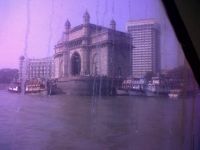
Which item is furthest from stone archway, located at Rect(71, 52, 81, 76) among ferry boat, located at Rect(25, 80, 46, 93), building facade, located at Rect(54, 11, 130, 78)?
ferry boat, located at Rect(25, 80, 46, 93)

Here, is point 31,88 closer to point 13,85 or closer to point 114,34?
point 13,85

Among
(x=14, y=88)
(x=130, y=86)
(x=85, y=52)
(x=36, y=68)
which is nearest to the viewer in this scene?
(x=14, y=88)

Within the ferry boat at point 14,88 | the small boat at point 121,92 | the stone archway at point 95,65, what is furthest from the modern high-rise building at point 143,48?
the ferry boat at point 14,88

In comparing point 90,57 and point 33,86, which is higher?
point 90,57

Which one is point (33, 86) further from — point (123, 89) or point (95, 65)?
point (123, 89)

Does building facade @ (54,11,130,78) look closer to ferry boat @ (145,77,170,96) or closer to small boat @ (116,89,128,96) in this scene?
small boat @ (116,89,128,96)

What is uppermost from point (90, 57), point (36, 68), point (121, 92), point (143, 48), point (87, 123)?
point (143, 48)

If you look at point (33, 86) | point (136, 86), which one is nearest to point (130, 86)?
point (136, 86)
